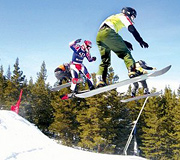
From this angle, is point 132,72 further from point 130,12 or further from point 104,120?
point 104,120

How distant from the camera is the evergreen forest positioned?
28.1 metres

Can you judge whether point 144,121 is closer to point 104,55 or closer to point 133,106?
point 133,106

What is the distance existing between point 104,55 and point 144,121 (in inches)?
1292

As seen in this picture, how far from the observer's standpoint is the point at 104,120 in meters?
28.2

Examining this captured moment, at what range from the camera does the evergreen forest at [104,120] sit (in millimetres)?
28141

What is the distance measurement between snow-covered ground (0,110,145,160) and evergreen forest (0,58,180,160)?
16.9 m

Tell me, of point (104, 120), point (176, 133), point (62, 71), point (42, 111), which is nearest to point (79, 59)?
point (62, 71)

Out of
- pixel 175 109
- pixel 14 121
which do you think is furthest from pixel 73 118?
pixel 14 121

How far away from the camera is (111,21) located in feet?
15.8

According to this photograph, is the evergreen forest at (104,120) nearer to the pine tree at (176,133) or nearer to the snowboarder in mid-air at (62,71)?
the pine tree at (176,133)

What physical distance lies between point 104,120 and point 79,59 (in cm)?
2239

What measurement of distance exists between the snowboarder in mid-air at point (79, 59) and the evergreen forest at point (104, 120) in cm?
1606

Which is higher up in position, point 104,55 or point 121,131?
point 104,55

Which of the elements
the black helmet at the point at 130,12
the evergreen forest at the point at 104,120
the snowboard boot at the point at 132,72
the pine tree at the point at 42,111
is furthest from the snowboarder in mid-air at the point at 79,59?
the pine tree at the point at 42,111
